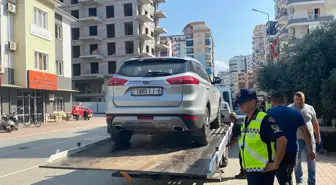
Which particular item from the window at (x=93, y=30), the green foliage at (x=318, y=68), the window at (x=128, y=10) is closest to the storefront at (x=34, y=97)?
the green foliage at (x=318, y=68)

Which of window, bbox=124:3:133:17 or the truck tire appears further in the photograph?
window, bbox=124:3:133:17

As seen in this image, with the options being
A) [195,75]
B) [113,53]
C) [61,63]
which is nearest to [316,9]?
[113,53]

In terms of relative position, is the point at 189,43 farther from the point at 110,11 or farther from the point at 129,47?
the point at 129,47

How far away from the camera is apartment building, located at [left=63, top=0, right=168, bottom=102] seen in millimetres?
56969

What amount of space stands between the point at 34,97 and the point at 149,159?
2436cm

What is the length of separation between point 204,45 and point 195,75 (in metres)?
138

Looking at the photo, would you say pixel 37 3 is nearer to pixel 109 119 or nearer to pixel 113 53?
pixel 109 119

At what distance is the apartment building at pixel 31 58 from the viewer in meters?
24.0

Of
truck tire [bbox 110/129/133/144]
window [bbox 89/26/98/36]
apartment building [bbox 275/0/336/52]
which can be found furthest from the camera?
window [bbox 89/26/98/36]

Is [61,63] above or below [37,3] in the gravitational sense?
below

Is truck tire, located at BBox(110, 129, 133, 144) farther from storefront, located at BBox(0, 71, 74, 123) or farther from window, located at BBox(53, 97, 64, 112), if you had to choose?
window, located at BBox(53, 97, 64, 112)

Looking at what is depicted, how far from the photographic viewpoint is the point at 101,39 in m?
57.8

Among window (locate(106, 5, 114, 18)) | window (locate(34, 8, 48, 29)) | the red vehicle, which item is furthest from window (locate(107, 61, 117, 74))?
window (locate(34, 8, 48, 29))

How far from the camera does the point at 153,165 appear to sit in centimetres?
496
